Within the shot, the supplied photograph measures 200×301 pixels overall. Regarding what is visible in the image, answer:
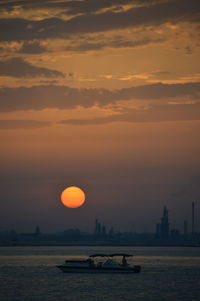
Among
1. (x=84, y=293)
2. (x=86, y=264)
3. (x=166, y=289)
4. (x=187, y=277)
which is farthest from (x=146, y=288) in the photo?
(x=86, y=264)

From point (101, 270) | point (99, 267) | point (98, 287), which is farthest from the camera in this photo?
point (99, 267)

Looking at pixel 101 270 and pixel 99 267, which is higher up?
pixel 99 267

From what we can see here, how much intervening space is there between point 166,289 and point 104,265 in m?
36.4

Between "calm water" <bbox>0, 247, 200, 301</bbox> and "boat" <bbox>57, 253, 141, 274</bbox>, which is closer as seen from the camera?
"calm water" <bbox>0, 247, 200, 301</bbox>

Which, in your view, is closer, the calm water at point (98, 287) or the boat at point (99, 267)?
the calm water at point (98, 287)

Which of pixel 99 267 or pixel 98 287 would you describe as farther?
pixel 99 267

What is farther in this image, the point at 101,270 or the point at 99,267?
the point at 99,267

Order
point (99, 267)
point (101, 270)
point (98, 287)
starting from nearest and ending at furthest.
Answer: point (98, 287) < point (101, 270) < point (99, 267)

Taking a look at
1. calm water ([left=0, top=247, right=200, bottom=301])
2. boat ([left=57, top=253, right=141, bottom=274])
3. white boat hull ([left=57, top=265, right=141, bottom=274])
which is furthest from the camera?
boat ([left=57, top=253, right=141, bottom=274])

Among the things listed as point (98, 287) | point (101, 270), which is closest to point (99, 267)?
point (101, 270)

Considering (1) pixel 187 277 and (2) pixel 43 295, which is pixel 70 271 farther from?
(2) pixel 43 295

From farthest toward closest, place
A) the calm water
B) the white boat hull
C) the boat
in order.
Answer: the boat, the white boat hull, the calm water

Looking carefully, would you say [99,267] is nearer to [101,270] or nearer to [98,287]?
[101,270]

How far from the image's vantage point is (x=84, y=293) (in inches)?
3863
